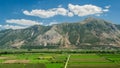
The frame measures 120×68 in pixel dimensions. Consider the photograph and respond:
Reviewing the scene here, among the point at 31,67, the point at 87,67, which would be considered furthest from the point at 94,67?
the point at 31,67

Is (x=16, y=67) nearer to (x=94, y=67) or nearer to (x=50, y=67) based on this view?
(x=50, y=67)

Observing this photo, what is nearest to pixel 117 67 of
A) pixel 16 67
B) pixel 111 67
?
pixel 111 67

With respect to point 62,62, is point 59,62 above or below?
above

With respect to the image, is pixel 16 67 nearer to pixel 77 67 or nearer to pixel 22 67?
pixel 22 67

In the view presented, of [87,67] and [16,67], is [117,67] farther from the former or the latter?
[16,67]

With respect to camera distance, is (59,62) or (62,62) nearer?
(59,62)

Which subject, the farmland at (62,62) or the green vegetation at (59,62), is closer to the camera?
the farmland at (62,62)

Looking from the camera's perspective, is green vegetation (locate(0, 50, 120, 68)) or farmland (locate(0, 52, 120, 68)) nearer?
farmland (locate(0, 52, 120, 68))

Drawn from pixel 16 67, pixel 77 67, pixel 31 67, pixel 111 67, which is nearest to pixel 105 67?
pixel 111 67
